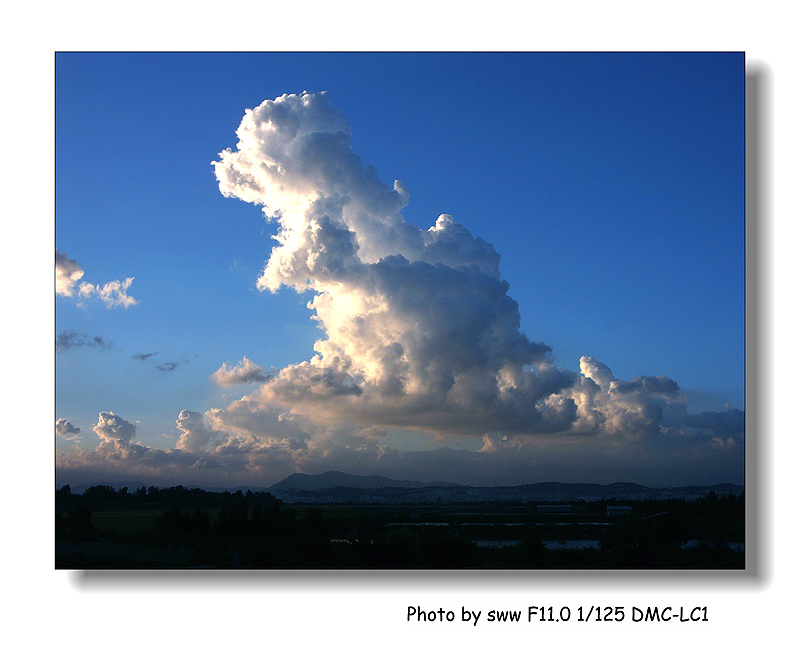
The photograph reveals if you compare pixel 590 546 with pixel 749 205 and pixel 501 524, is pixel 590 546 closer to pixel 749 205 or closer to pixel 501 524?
pixel 501 524

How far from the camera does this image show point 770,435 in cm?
590

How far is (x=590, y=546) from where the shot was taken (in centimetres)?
609

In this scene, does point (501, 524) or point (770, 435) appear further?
point (501, 524)

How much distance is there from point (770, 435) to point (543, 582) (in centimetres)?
299
